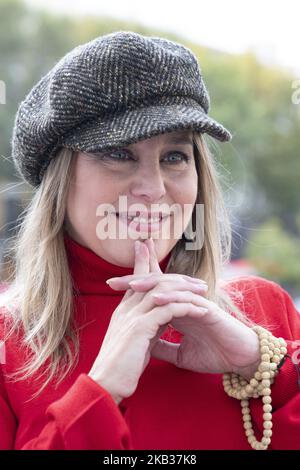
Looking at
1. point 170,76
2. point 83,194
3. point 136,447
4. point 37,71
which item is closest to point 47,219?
point 83,194

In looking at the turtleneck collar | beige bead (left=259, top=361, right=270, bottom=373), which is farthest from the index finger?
beige bead (left=259, top=361, right=270, bottom=373)

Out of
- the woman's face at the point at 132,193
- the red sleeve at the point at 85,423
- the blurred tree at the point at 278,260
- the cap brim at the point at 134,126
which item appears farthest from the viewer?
the blurred tree at the point at 278,260

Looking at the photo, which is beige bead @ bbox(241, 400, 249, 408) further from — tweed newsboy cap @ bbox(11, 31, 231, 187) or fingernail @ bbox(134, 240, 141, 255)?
tweed newsboy cap @ bbox(11, 31, 231, 187)

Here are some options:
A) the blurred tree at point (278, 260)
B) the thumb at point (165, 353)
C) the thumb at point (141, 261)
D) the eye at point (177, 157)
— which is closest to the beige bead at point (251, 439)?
the thumb at point (165, 353)

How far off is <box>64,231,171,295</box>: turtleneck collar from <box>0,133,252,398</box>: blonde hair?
3cm

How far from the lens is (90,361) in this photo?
1.77m

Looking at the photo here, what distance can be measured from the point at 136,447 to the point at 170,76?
87 cm

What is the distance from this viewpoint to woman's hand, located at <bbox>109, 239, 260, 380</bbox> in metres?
1.61

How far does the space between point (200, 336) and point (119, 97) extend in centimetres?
60

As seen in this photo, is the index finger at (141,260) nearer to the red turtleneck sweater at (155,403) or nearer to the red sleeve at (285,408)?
the red turtleneck sweater at (155,403)

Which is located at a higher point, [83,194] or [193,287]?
[83,194]

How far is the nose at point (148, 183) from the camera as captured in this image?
5.49ft

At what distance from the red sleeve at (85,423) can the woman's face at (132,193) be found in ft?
1.27

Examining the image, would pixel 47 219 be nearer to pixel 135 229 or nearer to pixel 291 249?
pixel 135 229
